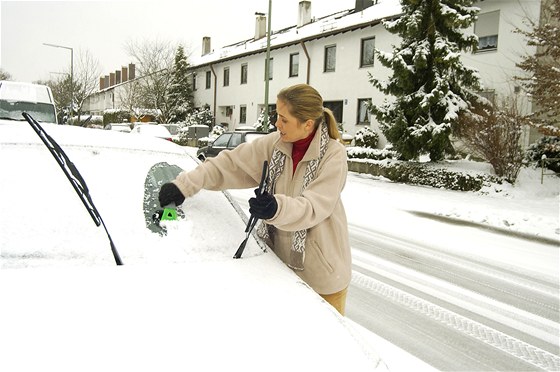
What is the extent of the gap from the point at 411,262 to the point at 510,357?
8.27 ft

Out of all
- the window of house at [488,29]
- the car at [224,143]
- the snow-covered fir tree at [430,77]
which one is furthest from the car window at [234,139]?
the window of house at [488,29]

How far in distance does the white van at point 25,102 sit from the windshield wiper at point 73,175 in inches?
460

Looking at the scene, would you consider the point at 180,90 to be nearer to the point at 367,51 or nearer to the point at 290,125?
the point at 367,51

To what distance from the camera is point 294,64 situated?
92.4ft

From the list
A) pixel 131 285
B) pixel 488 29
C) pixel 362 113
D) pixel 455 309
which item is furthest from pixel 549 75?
pixel 131 285

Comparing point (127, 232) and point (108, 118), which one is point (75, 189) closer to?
point (127, 232)

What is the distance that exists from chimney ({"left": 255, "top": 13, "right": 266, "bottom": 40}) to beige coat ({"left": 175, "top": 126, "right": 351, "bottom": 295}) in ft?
113

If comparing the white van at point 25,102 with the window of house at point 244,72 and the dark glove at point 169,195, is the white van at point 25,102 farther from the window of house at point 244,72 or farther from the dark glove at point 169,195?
the window of house at point 244,72

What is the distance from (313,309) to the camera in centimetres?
193

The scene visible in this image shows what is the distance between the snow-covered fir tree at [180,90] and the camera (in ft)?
126

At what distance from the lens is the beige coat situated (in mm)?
2100

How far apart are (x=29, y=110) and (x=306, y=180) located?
12.9 m

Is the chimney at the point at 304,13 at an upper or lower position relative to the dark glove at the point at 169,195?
upper

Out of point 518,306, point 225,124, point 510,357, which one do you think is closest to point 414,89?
point 518,306
